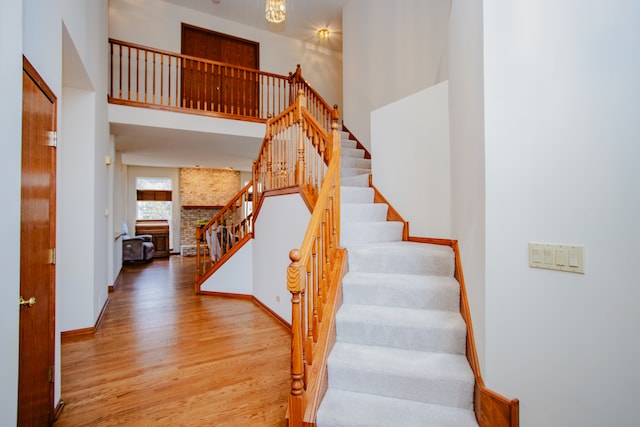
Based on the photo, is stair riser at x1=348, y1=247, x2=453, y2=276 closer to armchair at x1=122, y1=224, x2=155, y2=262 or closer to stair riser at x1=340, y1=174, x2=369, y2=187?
stair riser at x1=340, y1=174, x2=369, y2=187

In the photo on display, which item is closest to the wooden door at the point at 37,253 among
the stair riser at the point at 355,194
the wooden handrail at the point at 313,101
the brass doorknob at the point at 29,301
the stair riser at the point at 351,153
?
the brass doorknob at the point at 29,301

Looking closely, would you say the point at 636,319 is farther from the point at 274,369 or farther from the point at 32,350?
Result: the point at 32,350

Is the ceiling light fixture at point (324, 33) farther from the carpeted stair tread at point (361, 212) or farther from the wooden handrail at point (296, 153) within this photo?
the carpeted stair tread at point (361, 212)

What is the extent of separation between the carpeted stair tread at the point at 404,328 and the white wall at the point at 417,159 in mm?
1041

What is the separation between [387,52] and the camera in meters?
5.02

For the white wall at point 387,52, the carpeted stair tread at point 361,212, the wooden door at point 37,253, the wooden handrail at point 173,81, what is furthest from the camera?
the wooden handrail at point 173,81

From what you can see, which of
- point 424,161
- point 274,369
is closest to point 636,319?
point 424,161

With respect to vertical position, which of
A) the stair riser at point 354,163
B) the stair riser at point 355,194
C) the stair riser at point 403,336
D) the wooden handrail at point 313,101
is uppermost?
the wooden handrail at point 313,101

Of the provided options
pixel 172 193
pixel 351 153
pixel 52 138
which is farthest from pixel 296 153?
pixel 172 193

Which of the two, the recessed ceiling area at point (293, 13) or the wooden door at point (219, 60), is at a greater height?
the recessed ceiling area at point (293, 13)

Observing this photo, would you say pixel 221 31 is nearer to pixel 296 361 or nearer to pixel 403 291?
pixel 403 291

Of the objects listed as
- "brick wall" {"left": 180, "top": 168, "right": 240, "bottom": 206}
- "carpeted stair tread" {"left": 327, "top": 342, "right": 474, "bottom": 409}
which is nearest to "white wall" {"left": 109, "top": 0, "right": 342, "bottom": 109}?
"brick wall" {"left": 180, "top": 168, "right": 240, "bottom": 206}

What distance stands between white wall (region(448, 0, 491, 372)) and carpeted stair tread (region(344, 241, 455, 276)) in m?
0.23

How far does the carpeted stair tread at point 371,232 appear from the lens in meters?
3.04
